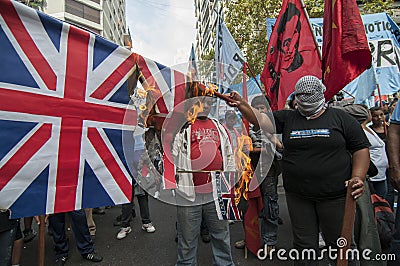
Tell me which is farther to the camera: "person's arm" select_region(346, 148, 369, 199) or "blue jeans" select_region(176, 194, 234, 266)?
"blue jeans" select_region(176, 194, 234, 266)

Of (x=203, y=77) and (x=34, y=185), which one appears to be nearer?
(x=34, y=185)

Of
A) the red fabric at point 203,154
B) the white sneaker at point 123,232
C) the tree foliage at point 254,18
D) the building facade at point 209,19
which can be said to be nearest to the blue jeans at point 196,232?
the red fabric at point 203,154

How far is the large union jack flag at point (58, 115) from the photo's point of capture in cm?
176

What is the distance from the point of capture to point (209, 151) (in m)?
2.46

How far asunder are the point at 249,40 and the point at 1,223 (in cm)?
1226

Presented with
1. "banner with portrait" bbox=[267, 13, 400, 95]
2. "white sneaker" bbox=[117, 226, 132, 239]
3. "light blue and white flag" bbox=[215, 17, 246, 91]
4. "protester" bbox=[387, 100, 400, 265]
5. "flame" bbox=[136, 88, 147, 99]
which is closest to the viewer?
"flame" bbox=[136, 88, 147, 99]

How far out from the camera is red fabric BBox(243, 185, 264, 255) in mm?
3266

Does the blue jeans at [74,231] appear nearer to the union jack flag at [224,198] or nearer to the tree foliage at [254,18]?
the union jack flag at [224,198]

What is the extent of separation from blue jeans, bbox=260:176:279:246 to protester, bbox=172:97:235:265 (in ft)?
3.28

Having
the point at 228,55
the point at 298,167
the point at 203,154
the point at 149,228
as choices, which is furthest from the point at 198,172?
the point at 228,55

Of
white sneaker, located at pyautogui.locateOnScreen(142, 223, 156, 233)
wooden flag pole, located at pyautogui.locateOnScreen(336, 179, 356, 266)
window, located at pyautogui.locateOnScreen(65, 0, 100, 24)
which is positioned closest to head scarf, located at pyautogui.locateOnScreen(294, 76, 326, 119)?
wooden flag pole, located at pyautogui.locateOnScreen(336, 179, 356, 266)

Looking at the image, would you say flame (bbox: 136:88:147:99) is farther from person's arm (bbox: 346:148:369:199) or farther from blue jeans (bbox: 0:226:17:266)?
person's arm (bbox: 346:148:369:199)

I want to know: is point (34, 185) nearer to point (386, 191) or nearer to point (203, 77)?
point (203, 77)

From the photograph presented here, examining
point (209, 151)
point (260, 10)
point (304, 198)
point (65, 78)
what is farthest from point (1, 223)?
point (260, 10)
